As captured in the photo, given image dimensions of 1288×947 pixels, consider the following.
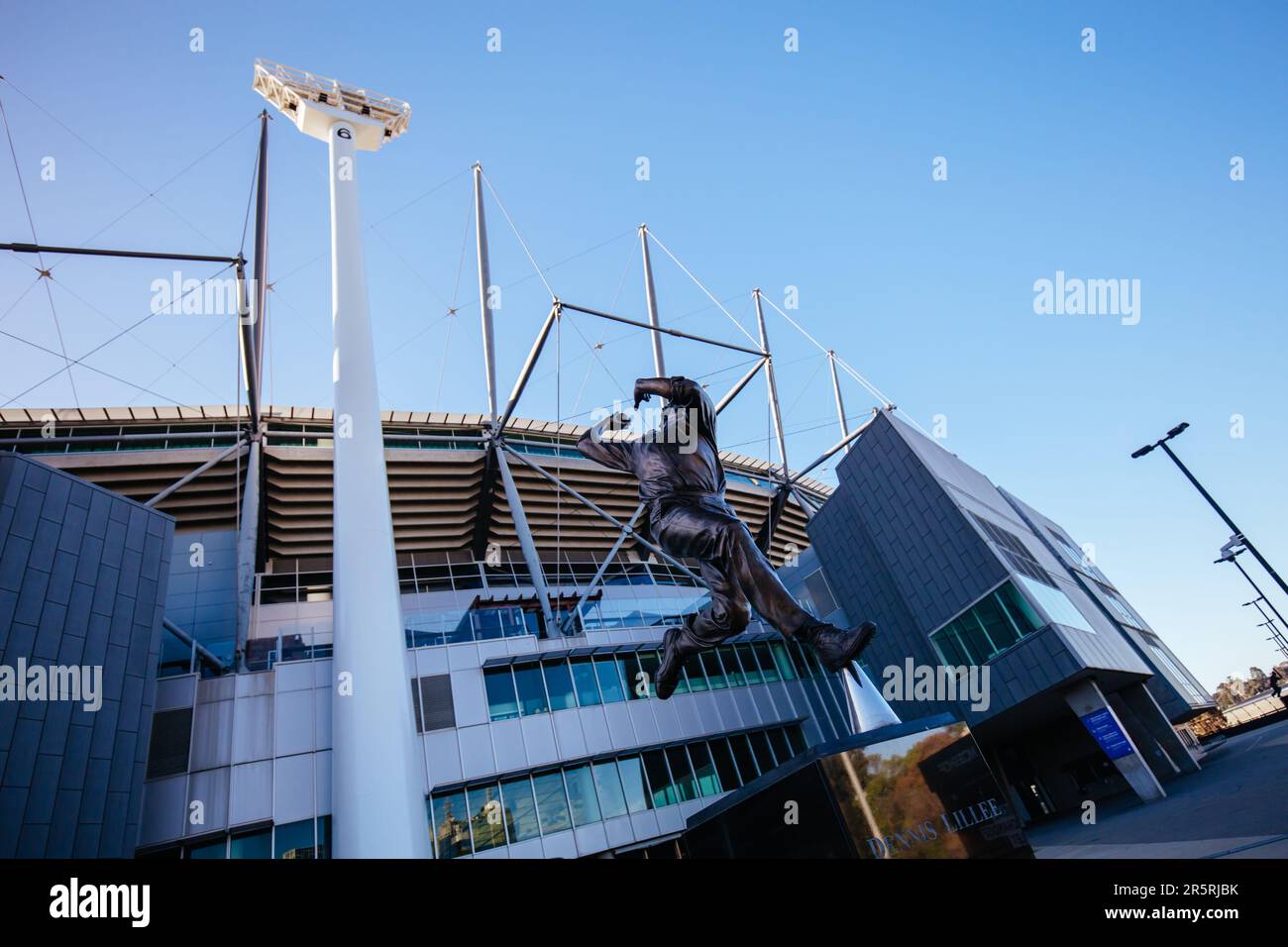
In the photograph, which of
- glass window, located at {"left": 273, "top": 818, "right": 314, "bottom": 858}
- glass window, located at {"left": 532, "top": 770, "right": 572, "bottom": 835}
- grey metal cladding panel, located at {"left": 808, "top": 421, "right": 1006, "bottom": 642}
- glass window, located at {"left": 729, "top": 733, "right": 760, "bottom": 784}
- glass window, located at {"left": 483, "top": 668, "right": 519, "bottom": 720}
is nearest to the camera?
glass window, located at {"left": 273, "top": 818, "right": 314, "bottom": 858}

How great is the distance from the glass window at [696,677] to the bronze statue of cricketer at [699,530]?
17886 millimetres

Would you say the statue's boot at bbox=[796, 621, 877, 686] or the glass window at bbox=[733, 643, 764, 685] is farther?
the glass window at bbox=[733, 643, 764, 685]

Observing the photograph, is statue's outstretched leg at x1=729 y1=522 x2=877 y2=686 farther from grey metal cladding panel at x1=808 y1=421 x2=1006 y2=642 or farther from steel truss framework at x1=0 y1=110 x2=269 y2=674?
grey metal cladding panel at x1=808 y1=421 x2=1006 y2=642

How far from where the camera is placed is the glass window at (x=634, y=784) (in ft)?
65.9

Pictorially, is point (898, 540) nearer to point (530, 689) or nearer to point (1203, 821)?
point (1203, 821)

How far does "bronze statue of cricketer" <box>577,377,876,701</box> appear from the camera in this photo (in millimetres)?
5215

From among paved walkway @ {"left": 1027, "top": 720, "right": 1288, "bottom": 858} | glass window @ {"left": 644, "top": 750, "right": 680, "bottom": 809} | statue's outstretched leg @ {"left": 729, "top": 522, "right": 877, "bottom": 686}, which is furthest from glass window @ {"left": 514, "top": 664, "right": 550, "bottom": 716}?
statue's outstretched leg @ {"left": 729, "top": 522, "right": 877, "bottom": 686}

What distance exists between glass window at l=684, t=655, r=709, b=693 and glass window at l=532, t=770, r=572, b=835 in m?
5.84

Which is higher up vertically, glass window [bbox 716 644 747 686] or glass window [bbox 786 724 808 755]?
glass window [bbox 716 644 747 686]

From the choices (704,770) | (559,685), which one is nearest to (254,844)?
(559,685)

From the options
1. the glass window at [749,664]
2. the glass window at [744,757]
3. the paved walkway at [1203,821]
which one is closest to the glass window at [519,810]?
the glass window at [744,757]

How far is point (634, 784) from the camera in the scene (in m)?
20.3
